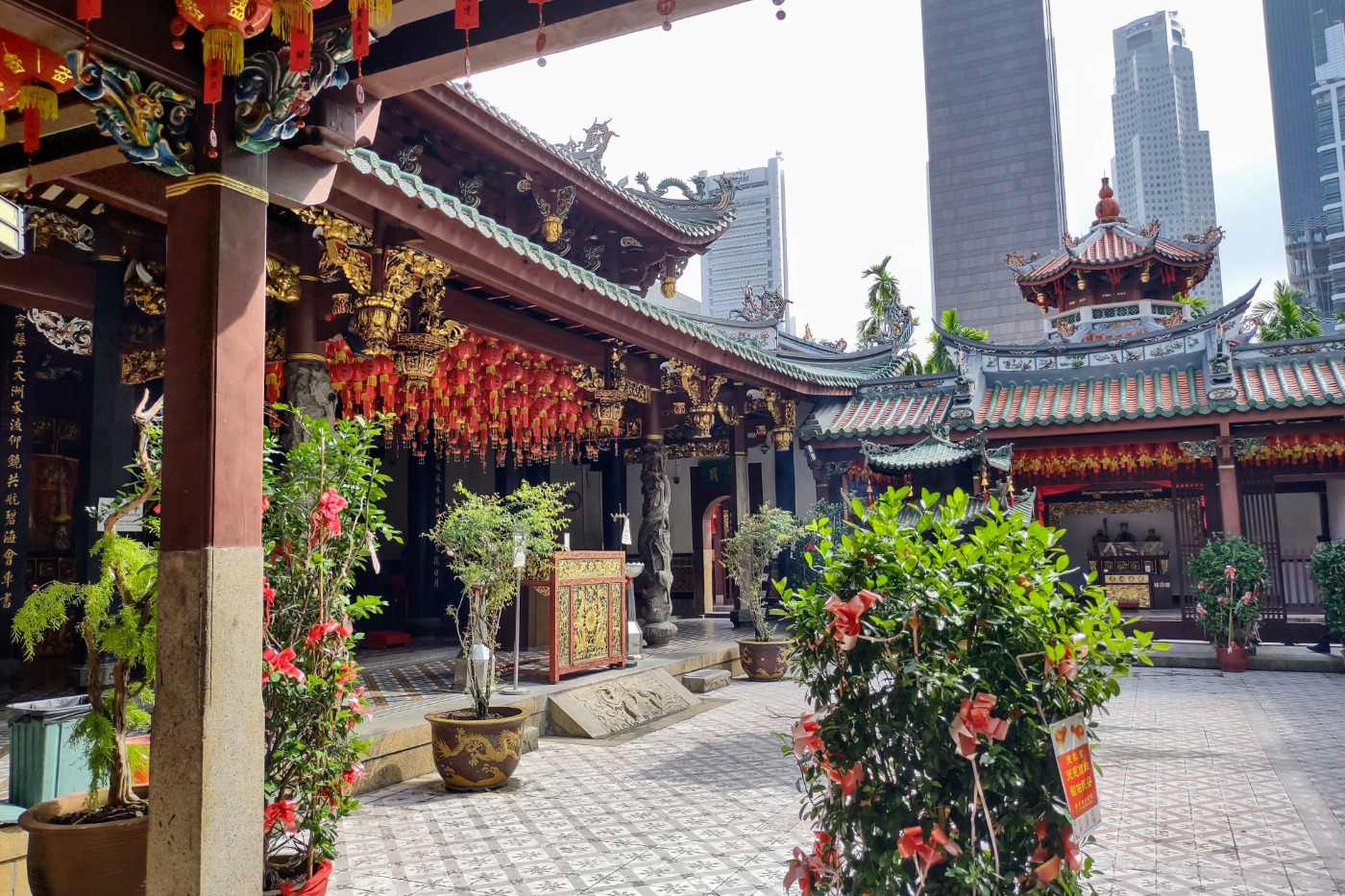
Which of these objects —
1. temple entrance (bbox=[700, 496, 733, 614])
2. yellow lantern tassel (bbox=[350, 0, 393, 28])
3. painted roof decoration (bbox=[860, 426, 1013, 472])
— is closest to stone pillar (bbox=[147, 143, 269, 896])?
yellow lantern tassel (bbox=[350, 0, 393, 28])

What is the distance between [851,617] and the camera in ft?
7.86

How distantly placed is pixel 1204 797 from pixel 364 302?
6239mm

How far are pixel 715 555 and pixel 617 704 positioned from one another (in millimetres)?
11363

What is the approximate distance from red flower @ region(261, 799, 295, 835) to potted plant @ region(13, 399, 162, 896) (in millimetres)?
393

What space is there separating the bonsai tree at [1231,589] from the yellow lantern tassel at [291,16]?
11.9 meters

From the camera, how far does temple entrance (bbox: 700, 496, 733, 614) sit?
54.7 ft

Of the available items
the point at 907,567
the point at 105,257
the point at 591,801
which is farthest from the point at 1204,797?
the point at 105,257

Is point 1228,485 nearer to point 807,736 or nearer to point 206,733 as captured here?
point 807,736

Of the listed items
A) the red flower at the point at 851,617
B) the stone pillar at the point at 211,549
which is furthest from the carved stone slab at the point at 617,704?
the red flower at the point at 851,617

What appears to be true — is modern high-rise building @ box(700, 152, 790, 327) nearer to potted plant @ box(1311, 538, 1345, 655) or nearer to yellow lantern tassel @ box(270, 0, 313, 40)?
potted plant @ box(1311, 538, 1345, 655)

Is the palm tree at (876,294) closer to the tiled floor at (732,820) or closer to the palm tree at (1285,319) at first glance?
the palm tree at (1285,319)

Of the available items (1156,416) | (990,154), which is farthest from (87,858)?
(990,154)

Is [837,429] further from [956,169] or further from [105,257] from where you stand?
[956,169]

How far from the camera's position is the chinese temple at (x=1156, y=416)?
1211 cm
